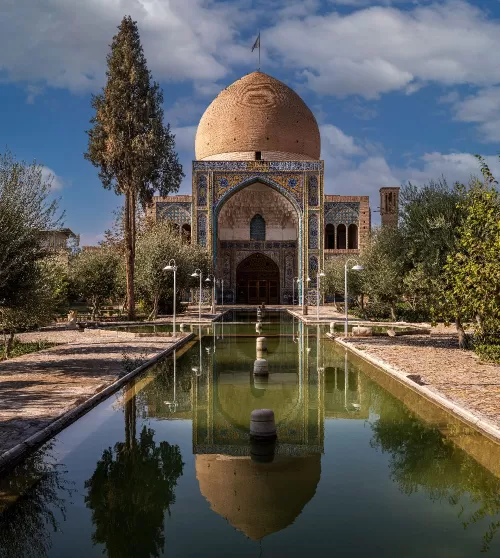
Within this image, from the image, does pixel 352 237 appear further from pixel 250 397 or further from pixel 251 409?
pixel 251 409

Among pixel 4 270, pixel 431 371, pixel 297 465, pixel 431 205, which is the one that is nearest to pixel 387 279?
pixel 431 205

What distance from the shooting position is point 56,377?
31.2ft

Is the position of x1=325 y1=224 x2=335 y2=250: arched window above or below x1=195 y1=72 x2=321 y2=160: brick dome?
below

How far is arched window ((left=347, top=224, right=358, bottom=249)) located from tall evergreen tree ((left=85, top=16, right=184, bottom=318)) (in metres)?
18.6

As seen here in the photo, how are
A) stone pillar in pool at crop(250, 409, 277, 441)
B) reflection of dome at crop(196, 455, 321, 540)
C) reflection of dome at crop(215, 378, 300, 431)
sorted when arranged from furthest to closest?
1. reflection of dome at crop(215, 378, 300, 431)
2. stone pillar in pool at crop(250, 409, 277, 441)
3. reflection of dome at crop(196, 455, 321, 540)

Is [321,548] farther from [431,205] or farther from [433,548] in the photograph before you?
[431,205]

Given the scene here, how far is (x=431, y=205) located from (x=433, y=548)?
10799 mm

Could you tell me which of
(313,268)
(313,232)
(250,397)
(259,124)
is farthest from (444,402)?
(259,124)

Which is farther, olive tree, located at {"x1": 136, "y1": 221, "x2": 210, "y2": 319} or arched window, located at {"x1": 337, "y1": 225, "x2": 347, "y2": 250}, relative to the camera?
arched window, located at {"x1": 337, "y1": 225, "x2": 347, "y2": 250}

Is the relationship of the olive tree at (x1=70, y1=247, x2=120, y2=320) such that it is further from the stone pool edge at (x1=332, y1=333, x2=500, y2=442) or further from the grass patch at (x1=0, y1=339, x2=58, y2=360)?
the stone pool edge at (x1=332, y1=333, x2=500, y2=442)

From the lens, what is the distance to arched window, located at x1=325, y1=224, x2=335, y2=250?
3975 cm

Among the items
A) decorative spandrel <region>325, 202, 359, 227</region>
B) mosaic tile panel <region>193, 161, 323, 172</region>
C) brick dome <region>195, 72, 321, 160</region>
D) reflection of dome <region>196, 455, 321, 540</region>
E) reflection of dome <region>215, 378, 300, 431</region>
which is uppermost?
brick dome <region>195, 72, 321, 160</region>

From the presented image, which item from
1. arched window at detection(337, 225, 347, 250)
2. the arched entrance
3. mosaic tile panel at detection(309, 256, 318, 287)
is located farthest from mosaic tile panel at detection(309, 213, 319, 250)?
the arched entrance

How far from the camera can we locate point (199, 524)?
419cm
